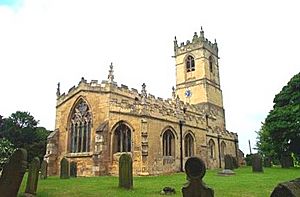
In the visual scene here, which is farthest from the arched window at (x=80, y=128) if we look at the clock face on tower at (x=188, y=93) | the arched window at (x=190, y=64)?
the arched window at (x=190, y=64)

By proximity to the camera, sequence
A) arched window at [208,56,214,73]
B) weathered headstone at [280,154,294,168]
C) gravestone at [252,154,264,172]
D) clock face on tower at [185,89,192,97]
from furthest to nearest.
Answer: arched window at [208,56,214,73], clock face on tower at [185,89,192,97], weathered headstone at [280,154,294,168], gravestone at [252,154,264,172]

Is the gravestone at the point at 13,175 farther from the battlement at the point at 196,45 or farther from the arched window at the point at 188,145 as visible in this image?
the battlement at the point at 196,45

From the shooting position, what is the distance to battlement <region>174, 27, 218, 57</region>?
145 feet

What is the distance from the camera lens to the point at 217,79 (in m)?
46.1

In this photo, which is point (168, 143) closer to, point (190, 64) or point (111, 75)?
point (111, 75)

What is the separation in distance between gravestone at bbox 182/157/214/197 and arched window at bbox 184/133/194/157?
1852 centimetres

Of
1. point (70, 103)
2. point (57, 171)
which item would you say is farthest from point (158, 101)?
point (57, 171)

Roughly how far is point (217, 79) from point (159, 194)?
36.9m

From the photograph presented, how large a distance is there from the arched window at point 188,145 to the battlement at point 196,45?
68.4 ft

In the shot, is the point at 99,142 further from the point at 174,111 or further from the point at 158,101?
the point at 158,101

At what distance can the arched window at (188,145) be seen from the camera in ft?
83.7

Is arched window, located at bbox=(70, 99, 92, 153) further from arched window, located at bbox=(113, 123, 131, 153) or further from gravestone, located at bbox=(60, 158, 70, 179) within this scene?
gravestone, located at bbox=(60, 158, 70, 179)

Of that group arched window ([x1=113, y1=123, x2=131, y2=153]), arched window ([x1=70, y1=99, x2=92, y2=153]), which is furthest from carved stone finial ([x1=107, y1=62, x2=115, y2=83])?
arched window ([x1=113, y1=123, x2=131, y2=153])

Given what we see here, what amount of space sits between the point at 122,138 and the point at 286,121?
13.4 metres
